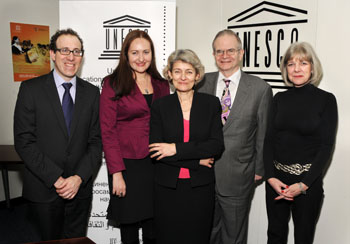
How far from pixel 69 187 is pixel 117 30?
60.5 inches

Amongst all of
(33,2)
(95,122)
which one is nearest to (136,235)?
(95,122)

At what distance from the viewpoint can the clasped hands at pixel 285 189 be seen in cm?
205

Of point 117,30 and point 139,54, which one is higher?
point 117,30

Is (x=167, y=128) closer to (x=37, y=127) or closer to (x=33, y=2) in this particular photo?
(x=37, y=127)

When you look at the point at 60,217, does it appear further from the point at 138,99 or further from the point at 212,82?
the point at 212,82

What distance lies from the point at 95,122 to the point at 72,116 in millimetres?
194

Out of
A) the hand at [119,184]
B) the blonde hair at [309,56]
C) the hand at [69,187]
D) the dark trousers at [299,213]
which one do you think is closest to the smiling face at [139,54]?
the hand at [119,184]

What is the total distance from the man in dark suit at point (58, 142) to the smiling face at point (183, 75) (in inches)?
25.5

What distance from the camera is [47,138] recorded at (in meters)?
2.12

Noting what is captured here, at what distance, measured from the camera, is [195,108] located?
2104 millimetres

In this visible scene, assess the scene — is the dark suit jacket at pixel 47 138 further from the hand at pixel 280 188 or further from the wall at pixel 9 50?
the wall at pixel 9 50

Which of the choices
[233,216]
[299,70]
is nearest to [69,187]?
[233,216]

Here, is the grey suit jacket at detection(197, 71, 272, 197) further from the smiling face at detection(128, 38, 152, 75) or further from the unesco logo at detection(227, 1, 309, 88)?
the smiling face at detection(128, 38, 152, 75)

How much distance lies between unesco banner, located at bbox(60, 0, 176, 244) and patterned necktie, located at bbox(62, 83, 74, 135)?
787 millimetres
